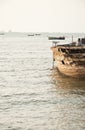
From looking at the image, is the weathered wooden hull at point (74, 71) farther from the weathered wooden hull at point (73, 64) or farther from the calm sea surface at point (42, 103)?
the calm sea surface at point (42, 103)

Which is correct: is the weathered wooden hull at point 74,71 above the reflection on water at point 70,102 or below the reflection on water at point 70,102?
above

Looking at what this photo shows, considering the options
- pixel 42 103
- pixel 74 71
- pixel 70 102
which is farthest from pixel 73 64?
pixel 42 103

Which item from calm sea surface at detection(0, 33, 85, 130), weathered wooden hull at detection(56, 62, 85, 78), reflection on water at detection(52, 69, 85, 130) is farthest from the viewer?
weathered wooden hull at detection(56, 62, 85, 78)

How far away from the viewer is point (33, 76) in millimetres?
35250

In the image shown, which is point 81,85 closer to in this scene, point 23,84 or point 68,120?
point 23,84

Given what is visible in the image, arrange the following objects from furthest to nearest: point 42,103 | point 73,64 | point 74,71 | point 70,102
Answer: point 74,71 < point 73,64 < point 70,102 < point 42,103

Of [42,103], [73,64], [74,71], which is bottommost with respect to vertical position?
[42,103]

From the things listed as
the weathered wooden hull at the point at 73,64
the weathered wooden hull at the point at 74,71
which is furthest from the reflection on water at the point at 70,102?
the weathered wooden hull at the point at 73,64

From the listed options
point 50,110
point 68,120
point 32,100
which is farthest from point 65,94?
point 68,120

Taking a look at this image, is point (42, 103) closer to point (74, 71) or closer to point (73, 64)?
point (73, 64)

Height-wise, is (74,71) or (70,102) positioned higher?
(74,71)

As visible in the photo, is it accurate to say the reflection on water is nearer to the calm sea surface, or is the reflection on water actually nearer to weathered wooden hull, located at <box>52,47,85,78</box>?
the calm sea surface

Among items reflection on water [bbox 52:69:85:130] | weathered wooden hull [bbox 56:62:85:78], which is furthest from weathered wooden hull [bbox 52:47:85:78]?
reflection on water [bbox 52:69:85:130]

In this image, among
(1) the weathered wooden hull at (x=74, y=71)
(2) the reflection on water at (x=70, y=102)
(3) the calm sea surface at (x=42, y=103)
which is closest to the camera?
(3) the calm sea surface at (x=42, y=103)
